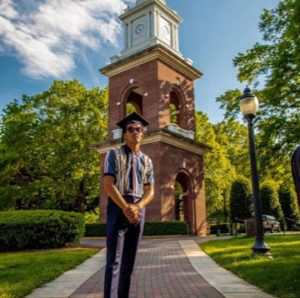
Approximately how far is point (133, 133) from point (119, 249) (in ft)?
4.24

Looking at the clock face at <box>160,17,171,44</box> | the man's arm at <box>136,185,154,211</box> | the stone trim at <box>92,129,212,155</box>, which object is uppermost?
the clock face at <box>160,17,171,44</box>

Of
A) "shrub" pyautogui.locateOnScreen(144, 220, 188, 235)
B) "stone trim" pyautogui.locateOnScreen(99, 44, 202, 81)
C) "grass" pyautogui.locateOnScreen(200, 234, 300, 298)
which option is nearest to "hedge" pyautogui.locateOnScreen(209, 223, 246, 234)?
"shrub" pyautogui.locateOnScreen(144, 220, 188, 235)

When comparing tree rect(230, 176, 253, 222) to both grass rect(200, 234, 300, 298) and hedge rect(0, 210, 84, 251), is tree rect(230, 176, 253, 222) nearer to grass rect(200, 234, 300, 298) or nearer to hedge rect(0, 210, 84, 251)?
hedge rect(0, 210, 84, 251)

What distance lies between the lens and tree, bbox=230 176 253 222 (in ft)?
92.4

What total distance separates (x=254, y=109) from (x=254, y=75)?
9.71 metres

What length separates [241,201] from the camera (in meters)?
28.5

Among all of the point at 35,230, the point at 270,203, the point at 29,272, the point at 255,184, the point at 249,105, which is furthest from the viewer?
the point at 270,203

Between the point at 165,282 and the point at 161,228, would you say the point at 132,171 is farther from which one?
the point at 161,228

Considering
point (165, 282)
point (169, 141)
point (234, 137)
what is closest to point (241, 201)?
point (234, 137)

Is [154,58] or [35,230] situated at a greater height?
[154,58]

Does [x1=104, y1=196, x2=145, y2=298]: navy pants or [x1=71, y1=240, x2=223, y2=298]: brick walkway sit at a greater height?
[x1=104, y1=196, x2=145, y2=298]: navy pants

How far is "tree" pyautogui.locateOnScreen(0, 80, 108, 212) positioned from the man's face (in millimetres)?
23409

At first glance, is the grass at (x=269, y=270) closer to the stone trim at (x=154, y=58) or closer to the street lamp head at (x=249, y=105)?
the street lamp head at (x=249, y=105)

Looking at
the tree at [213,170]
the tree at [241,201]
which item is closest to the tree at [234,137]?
the tree at [213,170]
